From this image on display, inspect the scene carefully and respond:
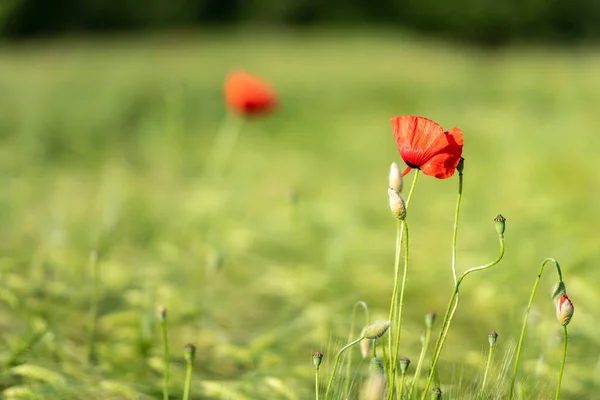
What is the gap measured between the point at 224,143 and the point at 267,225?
159 cm

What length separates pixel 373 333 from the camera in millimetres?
930

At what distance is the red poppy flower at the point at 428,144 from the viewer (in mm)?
938

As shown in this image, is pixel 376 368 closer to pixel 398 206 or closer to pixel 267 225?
pixel 398 206

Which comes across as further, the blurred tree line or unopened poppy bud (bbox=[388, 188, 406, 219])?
the blurred tree line

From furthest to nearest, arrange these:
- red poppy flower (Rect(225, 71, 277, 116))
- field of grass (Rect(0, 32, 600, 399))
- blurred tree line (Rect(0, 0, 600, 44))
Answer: blurred tree line (Rect(0, 0, 600, 44)), red poppy flower (Rect(225, 71, 277, 116)), field of grass (Rect(0, 32, 600, 399))

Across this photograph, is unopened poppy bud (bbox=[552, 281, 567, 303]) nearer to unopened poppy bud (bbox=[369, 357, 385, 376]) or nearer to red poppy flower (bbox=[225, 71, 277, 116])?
unopened poppy bud (bbox=[369, 357, 385, 376])

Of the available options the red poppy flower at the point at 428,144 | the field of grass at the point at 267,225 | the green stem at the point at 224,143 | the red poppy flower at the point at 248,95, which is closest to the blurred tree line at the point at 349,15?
the field of grass at the point at 267,225

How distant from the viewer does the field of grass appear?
1631 mm

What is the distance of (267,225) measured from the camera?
2930mm

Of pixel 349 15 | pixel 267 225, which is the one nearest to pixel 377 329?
pixel 267 225

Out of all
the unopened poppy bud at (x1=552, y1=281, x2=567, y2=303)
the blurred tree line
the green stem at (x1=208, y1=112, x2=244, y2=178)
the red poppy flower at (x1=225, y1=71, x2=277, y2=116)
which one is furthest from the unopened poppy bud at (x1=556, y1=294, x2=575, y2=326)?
the blurred tree line

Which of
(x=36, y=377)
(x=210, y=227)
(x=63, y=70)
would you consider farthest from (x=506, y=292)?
(x=63, y=70)

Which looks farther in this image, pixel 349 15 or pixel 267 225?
pixel 349 15

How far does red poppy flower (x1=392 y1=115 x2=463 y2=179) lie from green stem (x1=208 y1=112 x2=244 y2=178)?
8.50 feet
